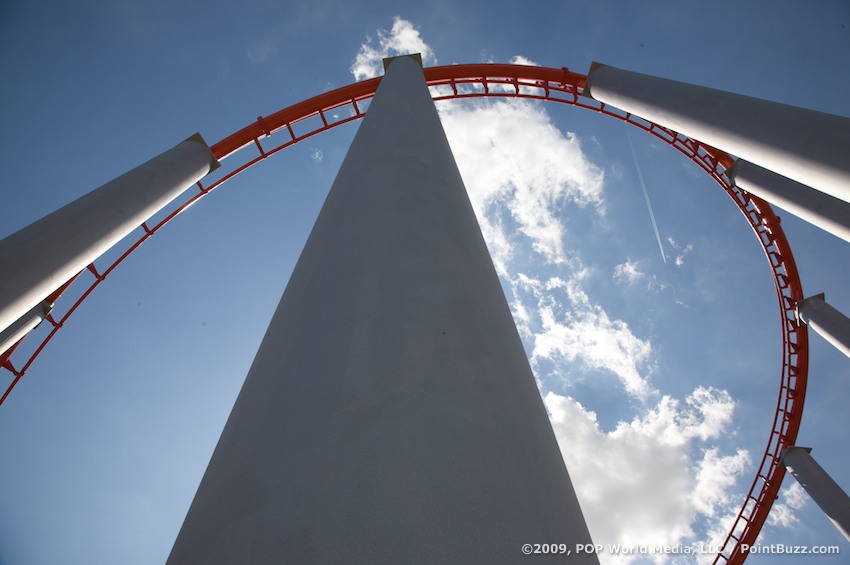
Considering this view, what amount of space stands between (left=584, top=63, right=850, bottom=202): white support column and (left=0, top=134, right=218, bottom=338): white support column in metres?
7.08

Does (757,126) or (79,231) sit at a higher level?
(757,126)

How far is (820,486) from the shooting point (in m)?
14.0

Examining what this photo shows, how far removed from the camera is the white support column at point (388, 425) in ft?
4.80

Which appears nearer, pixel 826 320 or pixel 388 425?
pixel 388 425

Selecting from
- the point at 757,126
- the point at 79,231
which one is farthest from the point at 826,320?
the point at 79,231

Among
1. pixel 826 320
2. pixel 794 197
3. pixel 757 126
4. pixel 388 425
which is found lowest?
pixel 388 425

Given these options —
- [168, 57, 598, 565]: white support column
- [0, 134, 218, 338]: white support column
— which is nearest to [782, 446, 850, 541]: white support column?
[168, 57, 598, 565]: white support column

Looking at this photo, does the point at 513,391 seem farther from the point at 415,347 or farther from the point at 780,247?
the point at 780,247

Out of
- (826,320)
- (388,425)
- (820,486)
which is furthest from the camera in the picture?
(820,486)

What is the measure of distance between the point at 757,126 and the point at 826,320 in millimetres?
12175

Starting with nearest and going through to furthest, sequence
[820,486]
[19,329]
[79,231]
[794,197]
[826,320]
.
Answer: [79,231] → [19,329] → [794,197] → [826,320] → [820,486]

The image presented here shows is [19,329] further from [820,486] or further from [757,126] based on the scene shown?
[820,486]

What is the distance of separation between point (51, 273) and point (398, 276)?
13.7 ft

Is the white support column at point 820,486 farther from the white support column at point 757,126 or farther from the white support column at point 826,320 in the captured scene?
the white support column at point 757,126
